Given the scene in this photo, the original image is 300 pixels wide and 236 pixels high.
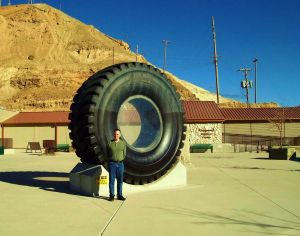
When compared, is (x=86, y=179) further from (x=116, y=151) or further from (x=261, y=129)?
(x=261, y=129)

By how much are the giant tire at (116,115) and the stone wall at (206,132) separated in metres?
27.1

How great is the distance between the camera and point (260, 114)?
41469 millimetres

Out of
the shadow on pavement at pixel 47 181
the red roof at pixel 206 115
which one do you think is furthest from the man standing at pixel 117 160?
the red roof at pixel 206 115

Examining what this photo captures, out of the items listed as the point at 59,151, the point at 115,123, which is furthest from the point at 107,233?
the point at 59,151

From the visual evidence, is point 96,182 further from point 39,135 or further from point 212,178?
point 39,135

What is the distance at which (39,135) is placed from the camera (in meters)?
42.1

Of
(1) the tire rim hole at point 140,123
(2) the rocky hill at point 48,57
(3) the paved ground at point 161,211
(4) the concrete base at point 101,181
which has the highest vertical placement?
(2) the rocky hill at point 48,57

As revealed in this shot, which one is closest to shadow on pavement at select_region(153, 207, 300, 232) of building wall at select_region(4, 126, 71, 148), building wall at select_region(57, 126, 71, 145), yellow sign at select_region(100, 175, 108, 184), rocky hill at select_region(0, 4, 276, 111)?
yellow sign at select_region(100, 175, 108, 184)

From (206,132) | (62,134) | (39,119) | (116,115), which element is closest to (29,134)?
(39,119)

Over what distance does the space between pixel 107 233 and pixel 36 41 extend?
120m

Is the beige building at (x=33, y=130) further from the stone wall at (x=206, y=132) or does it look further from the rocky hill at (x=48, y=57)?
the rocky hill at (x=48, y=57)

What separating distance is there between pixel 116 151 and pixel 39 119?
35667 millimetres

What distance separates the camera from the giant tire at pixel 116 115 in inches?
356

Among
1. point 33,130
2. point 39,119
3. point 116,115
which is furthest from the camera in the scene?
point 39,119
